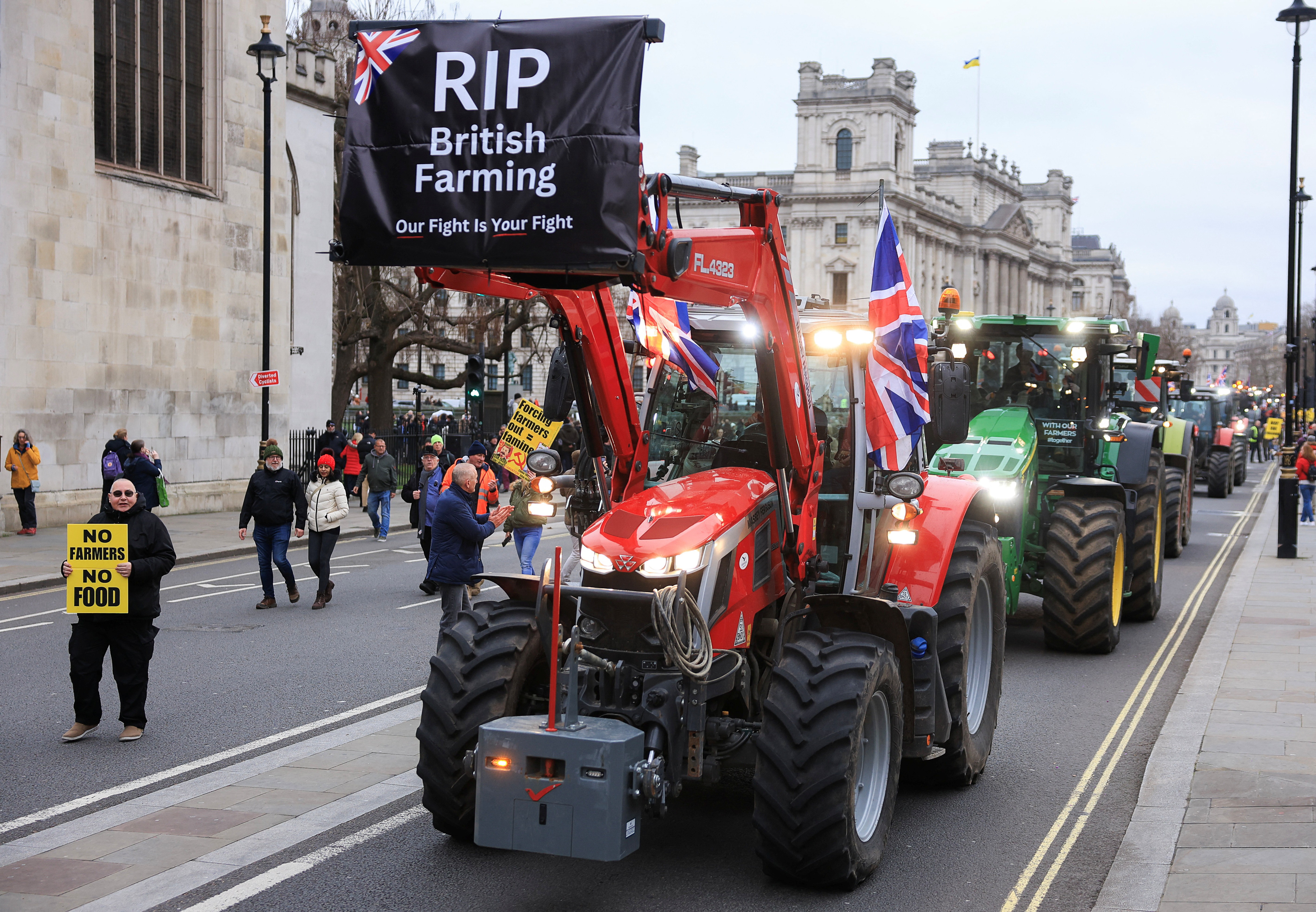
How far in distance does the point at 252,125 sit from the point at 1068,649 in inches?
828

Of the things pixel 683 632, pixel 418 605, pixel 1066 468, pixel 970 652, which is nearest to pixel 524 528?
pixel 418 605

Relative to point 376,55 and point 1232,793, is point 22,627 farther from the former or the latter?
point 1232,793

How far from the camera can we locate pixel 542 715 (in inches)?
235

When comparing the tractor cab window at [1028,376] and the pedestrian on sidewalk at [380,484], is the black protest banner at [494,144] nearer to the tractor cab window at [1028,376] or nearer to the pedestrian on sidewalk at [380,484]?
the tractor cab window at [1028,376]

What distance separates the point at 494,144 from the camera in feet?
17.7

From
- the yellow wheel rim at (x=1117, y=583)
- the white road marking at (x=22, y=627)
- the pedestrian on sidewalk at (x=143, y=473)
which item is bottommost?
the white road marking at (x=22, y=627)

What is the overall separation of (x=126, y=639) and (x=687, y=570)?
4854 mm

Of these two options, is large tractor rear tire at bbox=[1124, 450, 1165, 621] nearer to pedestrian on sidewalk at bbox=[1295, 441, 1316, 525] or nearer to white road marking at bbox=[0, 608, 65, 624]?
white road marking at bbox=[0, 608, 65, 624]

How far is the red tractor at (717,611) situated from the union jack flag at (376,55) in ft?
2.78

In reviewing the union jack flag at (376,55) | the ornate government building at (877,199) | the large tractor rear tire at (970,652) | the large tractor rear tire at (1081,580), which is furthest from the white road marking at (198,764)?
the ornate government building at (877,199)

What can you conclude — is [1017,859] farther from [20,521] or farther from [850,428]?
[20,521]

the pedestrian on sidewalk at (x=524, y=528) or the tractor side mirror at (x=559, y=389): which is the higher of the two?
the tractor side mirror at (x=559, y=389)

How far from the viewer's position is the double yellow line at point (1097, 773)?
250 inches

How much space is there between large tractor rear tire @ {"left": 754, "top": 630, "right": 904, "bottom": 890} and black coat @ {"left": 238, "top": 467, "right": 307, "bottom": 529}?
10168 mm
